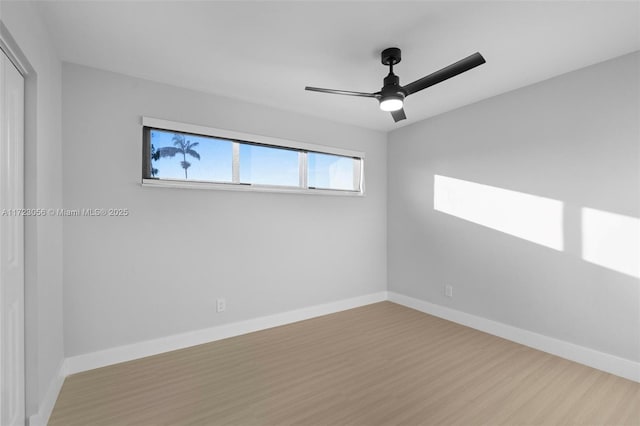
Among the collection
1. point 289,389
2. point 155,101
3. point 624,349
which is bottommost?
point 289,389

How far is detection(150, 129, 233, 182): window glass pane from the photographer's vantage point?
280cm

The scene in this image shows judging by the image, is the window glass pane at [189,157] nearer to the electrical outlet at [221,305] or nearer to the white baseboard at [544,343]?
the electrical outlet at [221,305]

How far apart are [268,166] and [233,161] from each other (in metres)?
0.40

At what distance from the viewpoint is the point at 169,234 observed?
2.79 m

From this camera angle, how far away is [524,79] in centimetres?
277

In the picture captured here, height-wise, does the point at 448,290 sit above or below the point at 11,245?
below

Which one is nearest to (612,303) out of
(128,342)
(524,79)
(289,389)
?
(524,79)

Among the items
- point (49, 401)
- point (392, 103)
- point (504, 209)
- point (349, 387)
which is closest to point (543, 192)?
point (504, 209)

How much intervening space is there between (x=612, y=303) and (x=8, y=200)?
13.2 feet

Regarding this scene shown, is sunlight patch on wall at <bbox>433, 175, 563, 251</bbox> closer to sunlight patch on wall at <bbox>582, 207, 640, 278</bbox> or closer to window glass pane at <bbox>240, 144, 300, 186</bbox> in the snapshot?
sunlight patch on wall at <bbox>582, 207, 640, 278</bbox>

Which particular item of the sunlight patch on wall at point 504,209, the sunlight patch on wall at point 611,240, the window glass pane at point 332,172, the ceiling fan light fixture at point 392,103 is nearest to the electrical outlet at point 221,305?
the window glass pane at point 332,172

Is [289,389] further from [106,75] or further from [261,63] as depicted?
[106,75]

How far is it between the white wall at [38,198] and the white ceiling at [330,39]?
312mm

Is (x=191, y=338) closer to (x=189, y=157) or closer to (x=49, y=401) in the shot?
(x=49, y=401)
